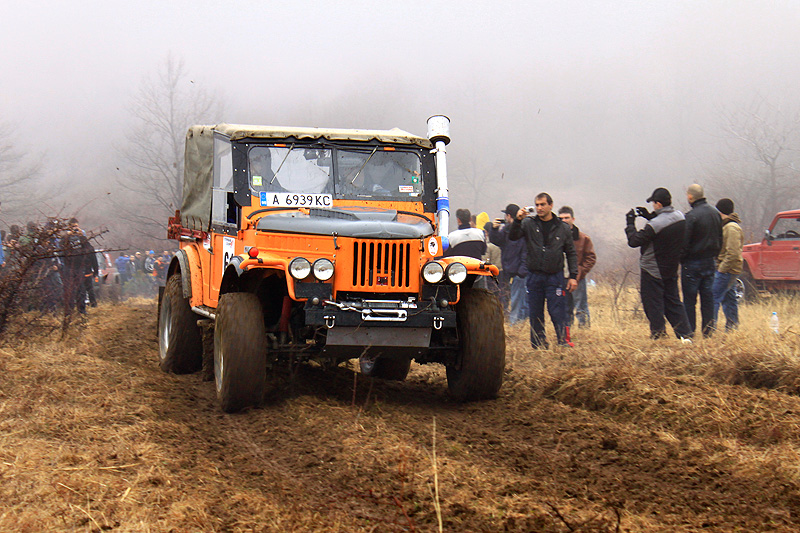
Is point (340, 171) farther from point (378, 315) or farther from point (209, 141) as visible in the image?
point (378, 315)

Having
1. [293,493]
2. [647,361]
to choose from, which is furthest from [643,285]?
[293,493]

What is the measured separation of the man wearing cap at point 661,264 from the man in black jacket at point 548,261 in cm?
78

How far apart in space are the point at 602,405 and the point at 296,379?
2.87 m

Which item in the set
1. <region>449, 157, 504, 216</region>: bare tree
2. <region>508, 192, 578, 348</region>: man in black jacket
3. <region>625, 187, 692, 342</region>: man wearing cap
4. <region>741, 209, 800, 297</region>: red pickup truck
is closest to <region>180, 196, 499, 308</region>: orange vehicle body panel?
<region>508, 192, 578, 348</region>: man in black jacket

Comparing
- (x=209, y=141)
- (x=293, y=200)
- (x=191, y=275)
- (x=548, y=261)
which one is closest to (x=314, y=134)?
(x=293, y=200)

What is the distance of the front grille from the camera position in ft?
18.9

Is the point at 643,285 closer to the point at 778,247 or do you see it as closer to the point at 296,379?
the point at 296,379

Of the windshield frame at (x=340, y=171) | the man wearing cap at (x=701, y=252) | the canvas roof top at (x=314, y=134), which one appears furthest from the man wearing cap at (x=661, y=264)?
the canvas roof top at (x=314, y=134)

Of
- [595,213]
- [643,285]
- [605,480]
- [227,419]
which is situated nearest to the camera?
[605,480]

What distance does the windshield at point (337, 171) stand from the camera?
22.1 ft

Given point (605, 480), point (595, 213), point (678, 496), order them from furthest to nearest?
point (595, 213), point (605, 480), point (678, 496)

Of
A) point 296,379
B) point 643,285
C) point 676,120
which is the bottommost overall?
point 296,379

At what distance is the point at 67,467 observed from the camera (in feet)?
12.8

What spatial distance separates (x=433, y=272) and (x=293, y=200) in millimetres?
1640
